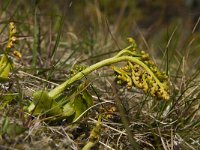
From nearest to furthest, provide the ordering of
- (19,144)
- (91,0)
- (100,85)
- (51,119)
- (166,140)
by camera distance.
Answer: (19,144) < (51,119) < (166,140) < (100,85) < (91,0)

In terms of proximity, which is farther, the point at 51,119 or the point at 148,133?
the point at 148,133

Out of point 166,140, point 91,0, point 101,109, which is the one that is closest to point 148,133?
point 166,140

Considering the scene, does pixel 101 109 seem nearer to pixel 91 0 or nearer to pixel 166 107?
pixel 166 107

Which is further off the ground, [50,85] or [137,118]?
[50,85]

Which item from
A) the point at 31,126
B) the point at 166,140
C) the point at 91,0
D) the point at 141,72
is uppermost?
the point at 91,0
